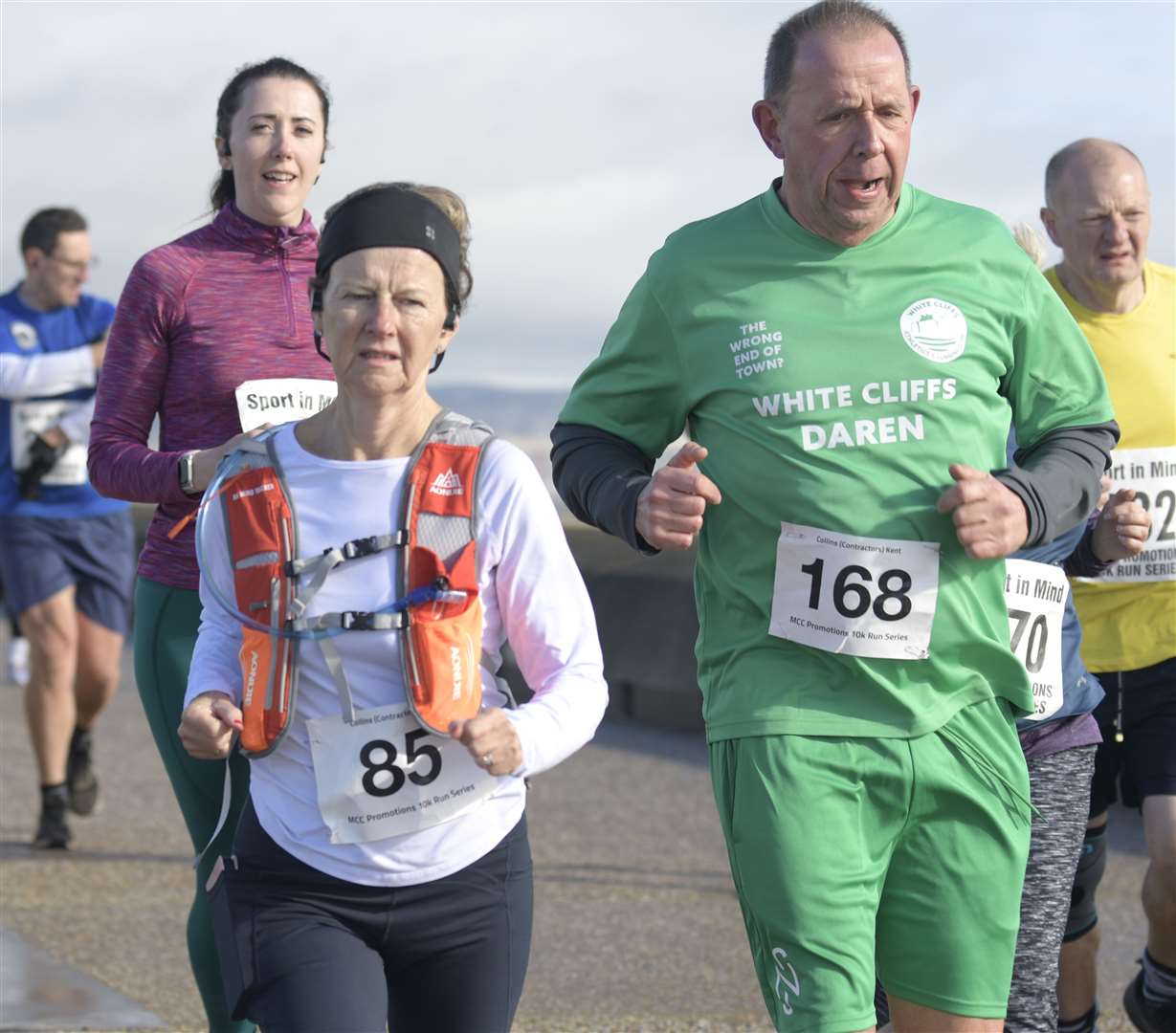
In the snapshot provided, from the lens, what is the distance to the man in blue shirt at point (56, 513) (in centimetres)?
827

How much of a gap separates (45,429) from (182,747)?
427 centimetres

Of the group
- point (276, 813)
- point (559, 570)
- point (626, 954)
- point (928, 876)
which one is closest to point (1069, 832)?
point (928, 876)

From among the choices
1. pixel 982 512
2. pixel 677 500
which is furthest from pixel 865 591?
pixel 677 500

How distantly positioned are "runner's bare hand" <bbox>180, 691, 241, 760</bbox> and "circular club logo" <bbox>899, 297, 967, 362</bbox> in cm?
128

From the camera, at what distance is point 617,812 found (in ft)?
31.1

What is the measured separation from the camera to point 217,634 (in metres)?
3.24

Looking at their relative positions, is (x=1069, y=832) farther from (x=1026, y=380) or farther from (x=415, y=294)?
(x=415, y=294)

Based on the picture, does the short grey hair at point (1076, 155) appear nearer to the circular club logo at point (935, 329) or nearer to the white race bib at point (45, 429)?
the circular club logo at point (935, 329)

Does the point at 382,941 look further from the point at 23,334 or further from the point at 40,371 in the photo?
the point at 23,334

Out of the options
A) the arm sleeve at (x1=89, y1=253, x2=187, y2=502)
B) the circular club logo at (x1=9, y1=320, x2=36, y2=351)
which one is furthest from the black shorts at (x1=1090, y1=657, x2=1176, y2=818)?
the circular club logo at (x1=9, y1=320, x2=36, y2=351)

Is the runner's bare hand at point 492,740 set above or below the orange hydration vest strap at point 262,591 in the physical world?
below

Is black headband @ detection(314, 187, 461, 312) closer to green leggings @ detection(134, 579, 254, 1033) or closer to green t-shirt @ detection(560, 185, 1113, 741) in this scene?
green t-shirt @ detection(560, 185, 1113, 741)

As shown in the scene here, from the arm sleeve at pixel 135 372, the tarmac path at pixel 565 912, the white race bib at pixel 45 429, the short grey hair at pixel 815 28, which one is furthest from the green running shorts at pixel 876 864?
the white race bib at pixel 45 429

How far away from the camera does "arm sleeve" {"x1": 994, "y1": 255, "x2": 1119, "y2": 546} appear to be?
11.6ft
